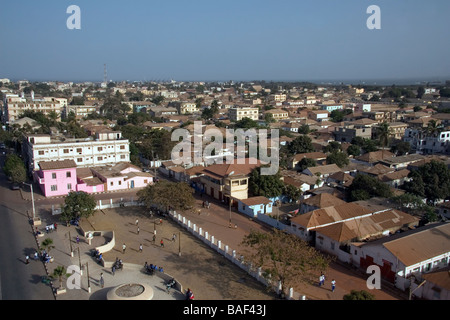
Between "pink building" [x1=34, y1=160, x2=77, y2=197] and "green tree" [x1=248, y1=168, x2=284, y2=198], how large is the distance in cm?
1567

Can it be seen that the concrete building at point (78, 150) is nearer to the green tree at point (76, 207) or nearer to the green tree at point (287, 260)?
the green tree at point (76, 207)

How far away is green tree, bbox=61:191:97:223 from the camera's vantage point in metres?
25.4

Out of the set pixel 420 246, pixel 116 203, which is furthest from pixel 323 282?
pixel 116 203

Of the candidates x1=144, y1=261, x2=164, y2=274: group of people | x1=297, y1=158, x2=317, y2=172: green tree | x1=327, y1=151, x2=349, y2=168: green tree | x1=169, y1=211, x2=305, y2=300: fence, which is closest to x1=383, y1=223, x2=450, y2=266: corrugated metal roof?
x1=169, y1=211, x2=305, y2=300: fence

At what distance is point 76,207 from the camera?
83.6 ft

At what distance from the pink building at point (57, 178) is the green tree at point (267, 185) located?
1567cm

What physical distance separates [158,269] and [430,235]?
1482cm

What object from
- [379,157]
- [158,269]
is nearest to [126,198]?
[158,269]

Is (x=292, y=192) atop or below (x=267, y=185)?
below

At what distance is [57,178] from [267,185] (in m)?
17.9

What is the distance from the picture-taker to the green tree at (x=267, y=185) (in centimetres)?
3127

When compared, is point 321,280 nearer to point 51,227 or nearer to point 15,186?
point 51,227

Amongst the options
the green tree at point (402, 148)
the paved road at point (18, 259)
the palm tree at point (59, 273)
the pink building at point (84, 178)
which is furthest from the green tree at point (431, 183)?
the paved road at point (18, 259)

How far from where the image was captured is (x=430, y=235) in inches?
834
